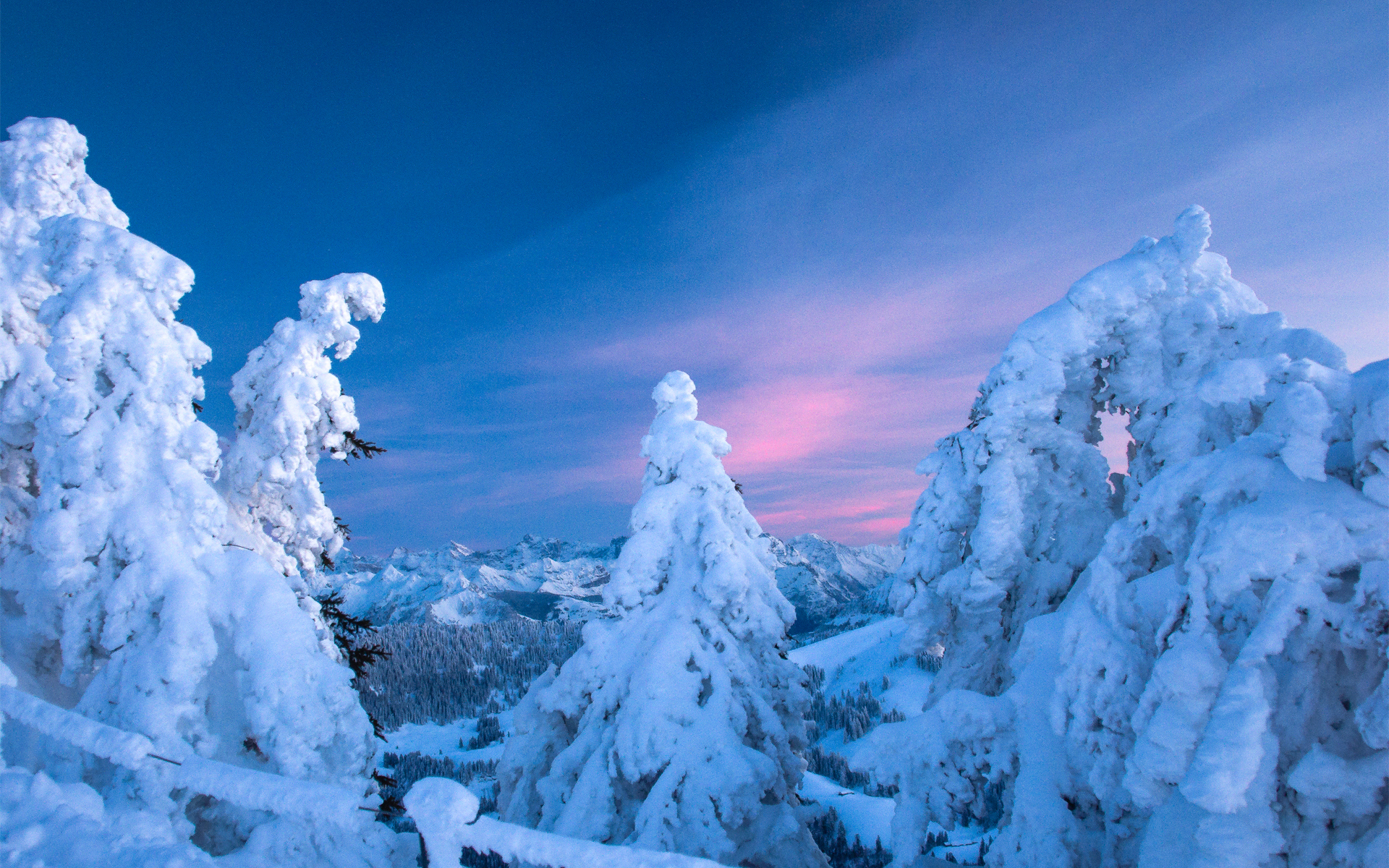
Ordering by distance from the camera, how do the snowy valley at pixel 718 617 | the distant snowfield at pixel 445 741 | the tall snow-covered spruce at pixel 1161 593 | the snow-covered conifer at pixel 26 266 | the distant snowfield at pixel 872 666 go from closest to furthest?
the tall snow-covered spruce at pixel 1161 593, the snowy valley at pixel 718 617, the snow-covered conifer at pixel 26 266, the distant snowfield at pixel 445 741, the distant snowfield at pixel 872 666

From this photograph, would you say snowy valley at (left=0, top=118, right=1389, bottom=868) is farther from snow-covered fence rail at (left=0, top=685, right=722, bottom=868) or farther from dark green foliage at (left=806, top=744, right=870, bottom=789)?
dark green foliage at (left=806, top=744, right=870, bottom=789)

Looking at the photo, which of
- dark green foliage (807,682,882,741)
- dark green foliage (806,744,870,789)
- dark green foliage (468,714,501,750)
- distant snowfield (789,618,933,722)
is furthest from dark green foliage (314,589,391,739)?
dark green foliage (468,714,501,750)

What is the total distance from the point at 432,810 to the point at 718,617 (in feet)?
30.6

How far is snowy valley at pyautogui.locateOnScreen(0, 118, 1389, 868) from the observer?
17.9 feet

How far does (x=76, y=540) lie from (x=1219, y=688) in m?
14.6

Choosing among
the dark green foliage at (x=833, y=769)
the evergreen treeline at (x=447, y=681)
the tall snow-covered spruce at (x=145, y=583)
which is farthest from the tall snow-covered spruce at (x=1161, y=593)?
the evergreen treeline at (x=447, y=681)

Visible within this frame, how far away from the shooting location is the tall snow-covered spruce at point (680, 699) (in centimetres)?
1154

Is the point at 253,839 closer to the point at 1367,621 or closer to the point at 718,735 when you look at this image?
the point at 718,735

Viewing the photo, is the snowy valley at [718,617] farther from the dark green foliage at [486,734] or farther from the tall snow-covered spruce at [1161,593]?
the dark green foliage at [486,734]

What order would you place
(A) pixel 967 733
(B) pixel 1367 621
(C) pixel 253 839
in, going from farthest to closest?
(A) pixel 967 733 < (C) pixel 253 839 < (B) pixel 1367 621

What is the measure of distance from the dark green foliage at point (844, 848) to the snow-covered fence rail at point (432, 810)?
33471 millimetres

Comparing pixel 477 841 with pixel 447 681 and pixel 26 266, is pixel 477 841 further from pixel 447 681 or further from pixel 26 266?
pixel 447 681

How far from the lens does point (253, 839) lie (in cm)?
811

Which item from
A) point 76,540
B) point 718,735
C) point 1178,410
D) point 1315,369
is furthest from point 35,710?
point 1178,410
